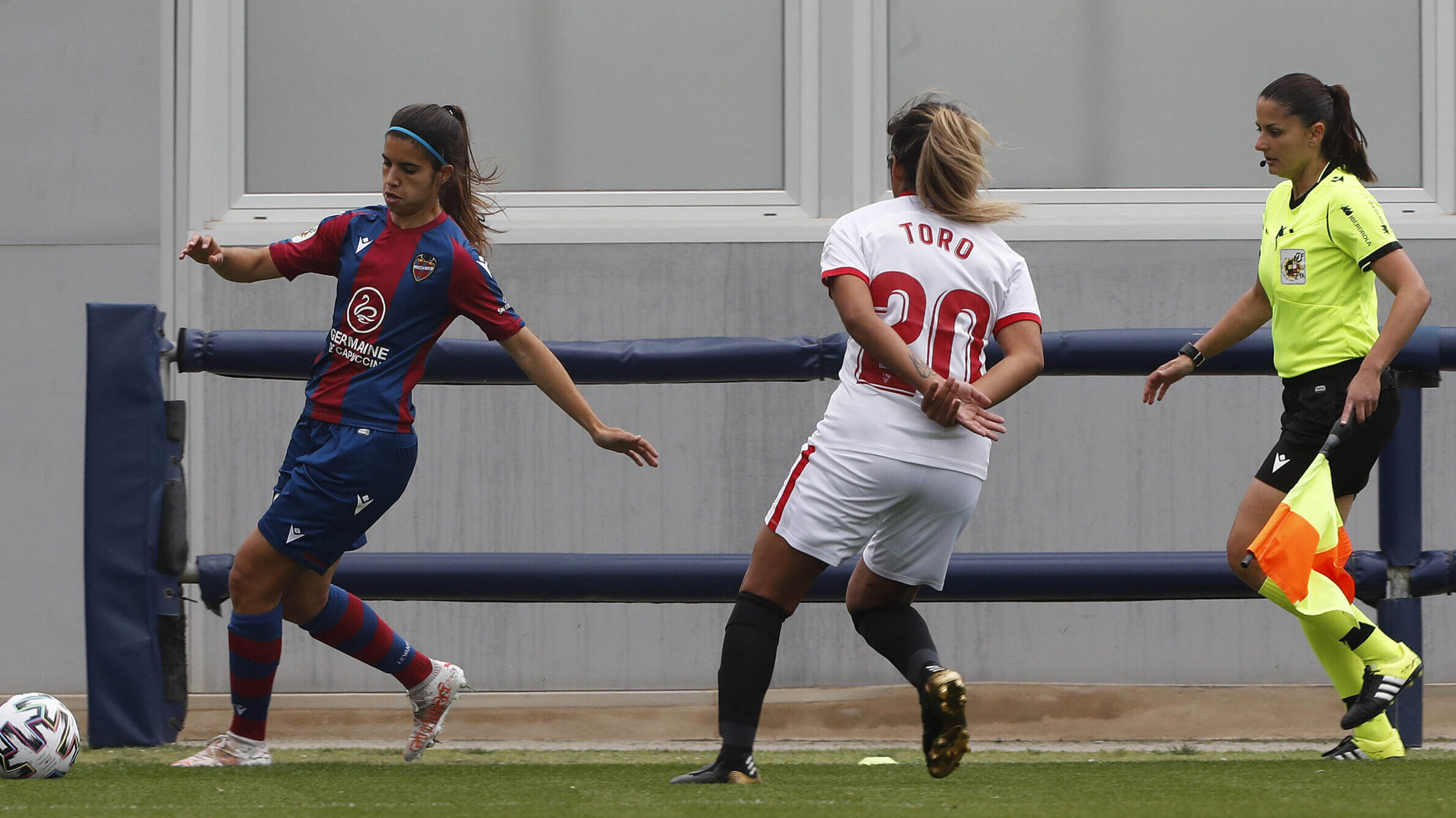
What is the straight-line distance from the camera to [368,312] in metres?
3.21

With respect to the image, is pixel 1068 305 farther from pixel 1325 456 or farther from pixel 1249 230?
pixel 1325 456

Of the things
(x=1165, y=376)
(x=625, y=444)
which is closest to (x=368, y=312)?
(x=625, y=444)

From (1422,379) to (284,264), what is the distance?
294cm

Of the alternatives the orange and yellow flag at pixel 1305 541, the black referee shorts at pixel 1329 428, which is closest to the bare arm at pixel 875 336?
the orange and yellow flag at pixel 1305 541

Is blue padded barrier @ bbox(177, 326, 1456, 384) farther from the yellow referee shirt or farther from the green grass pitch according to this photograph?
the green grass pitch

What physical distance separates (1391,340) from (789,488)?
4.89 ft

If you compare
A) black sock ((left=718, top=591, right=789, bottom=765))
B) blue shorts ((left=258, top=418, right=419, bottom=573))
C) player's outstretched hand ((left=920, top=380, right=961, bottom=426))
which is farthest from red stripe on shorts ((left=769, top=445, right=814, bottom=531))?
blue shorts ((left=258, top=418, right=419, bottom=573))

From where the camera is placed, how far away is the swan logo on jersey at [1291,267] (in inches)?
135

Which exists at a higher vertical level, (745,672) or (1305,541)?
(1305,541)

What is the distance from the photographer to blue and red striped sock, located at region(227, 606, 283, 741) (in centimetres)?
334

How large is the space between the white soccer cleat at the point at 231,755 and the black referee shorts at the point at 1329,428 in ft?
8.39

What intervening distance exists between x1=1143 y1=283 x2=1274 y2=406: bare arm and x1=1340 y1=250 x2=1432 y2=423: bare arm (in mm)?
358

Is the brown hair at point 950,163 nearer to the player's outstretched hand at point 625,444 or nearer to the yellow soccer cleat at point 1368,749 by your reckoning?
the player's outstretched hand at point 625,444

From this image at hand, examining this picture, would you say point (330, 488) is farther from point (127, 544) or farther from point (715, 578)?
point (715, 578)
